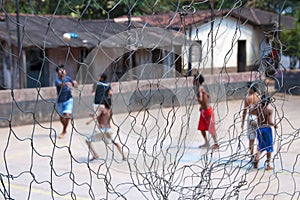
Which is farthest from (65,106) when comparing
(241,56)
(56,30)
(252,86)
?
(241,56)

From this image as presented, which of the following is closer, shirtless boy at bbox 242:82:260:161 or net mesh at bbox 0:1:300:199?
shirtless boy at bbox 242:82:260:161

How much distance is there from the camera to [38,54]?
15.3 meters

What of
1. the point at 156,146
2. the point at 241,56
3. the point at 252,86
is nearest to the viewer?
the point at 252,86

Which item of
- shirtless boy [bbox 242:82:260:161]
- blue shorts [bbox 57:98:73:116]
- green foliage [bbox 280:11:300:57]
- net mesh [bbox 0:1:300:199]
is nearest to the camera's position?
shirtless boy [bbox 242:82:260:161]

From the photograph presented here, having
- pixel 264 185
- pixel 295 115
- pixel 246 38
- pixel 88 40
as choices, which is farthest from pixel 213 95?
pixel 246 38

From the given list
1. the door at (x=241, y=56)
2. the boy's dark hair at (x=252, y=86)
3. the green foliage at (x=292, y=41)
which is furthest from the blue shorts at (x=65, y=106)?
the door at (x=241, y=56)

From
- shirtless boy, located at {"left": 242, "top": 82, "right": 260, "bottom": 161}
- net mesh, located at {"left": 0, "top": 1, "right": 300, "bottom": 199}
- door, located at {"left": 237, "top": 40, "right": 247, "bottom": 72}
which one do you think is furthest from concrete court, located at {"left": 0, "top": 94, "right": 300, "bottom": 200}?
door, located at {"left": 237, "top": 40, "right": 247, "bottom": 72}

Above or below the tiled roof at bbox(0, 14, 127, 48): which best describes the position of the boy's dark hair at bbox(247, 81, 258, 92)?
below

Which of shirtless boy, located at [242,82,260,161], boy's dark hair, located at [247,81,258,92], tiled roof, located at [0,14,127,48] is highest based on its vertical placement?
tiled roof, located at [0,14,127,48]

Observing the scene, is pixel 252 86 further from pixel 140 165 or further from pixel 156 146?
pixel 140 165

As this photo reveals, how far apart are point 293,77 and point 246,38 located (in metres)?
4.70

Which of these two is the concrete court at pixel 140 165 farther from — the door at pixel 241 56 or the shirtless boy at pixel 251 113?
the door at pixel 241 56

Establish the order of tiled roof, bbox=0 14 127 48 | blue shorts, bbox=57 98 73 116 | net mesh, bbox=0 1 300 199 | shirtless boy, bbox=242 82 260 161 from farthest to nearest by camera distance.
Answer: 1. tiled roof, bbox=0 14 127 48
2. blue shorts, bbox=57 98 73 116
3. net mesh, bbox=0 1 300 199
4. shirtless boy, bbox=242 82 260 161

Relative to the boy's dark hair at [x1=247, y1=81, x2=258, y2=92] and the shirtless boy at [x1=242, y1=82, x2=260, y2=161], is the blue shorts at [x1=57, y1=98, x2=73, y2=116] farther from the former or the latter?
the boy's dark hair at [x1=247, y1=81, x2=258, y2=92]
